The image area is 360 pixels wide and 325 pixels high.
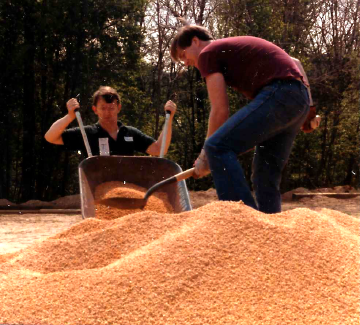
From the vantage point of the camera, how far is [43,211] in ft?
28.2

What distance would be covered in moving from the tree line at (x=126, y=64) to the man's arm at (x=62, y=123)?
21.6ft

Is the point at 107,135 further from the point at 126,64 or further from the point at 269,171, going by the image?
the point at 126,64

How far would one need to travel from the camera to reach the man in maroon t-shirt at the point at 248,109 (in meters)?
2.52

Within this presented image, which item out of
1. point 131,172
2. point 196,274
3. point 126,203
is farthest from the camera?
point 131,172

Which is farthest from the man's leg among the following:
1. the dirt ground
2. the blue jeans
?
the dirt ground

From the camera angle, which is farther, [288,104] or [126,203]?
[126,203]

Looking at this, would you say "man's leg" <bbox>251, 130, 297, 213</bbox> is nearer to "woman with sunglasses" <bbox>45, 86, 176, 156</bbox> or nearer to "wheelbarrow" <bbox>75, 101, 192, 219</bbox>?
"wheelbarrow" <bbox>75, 101, 192, 219</bbox>

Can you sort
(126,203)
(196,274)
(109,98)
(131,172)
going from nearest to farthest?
1. (196,274)
2. (126,203)
3. (131,172)
4. (109,98)

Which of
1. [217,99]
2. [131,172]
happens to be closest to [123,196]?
[131,172]

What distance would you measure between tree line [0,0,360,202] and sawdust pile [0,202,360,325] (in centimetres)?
838

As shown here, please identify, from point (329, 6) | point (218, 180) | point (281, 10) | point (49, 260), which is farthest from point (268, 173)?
point (329, 6)

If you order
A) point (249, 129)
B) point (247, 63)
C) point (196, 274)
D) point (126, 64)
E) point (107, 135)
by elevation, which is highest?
point (126, 64)

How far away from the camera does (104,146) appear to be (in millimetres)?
3984

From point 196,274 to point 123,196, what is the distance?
1.57 m
